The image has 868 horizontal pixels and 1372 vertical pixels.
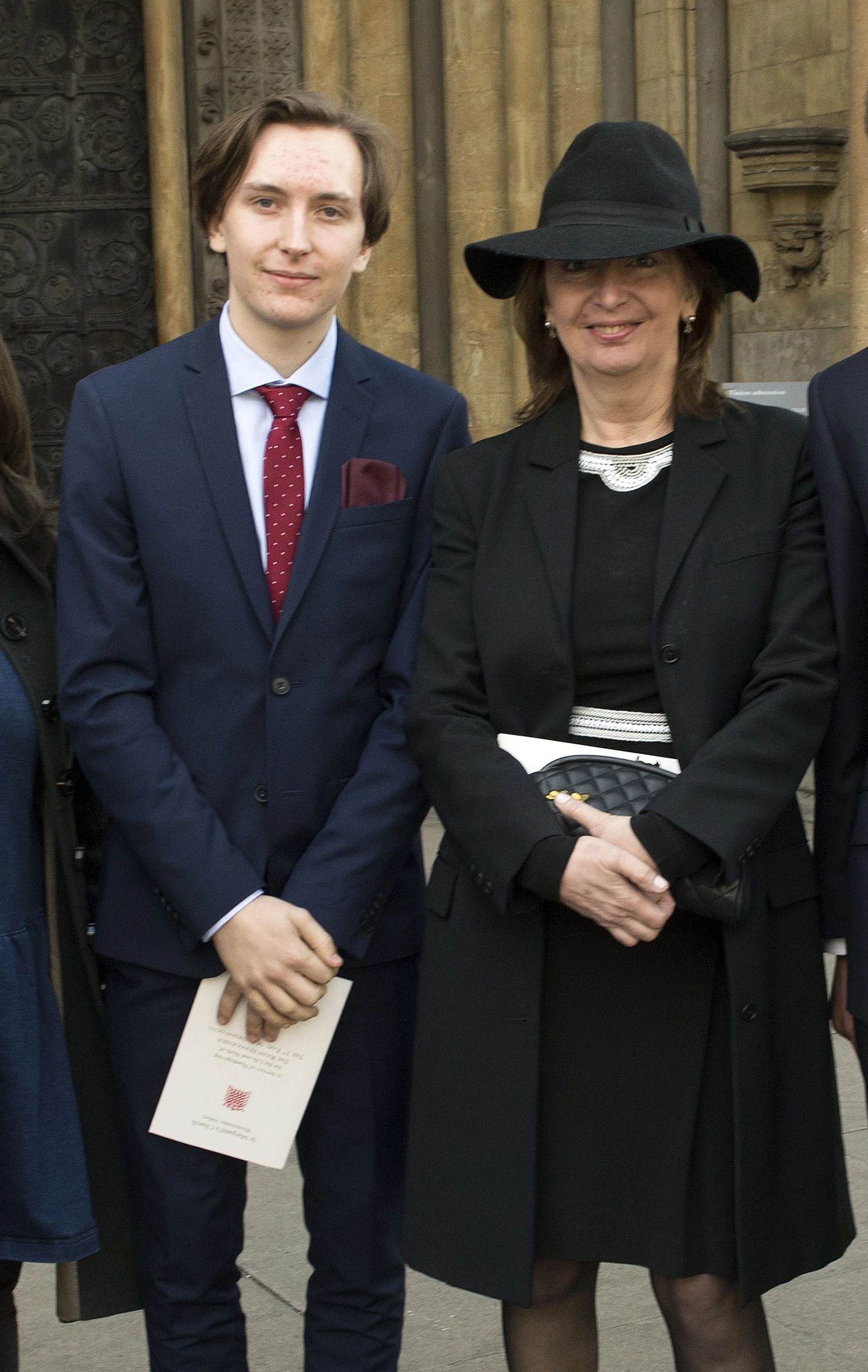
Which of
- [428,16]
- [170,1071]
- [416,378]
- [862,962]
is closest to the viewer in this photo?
[862,962]

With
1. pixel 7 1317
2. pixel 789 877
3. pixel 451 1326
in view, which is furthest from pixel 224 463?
pixel 451 1326

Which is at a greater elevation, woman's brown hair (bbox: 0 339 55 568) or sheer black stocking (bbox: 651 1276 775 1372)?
woman's brown hair (bbox: 0 339 55 568)

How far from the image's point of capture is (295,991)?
2422mm

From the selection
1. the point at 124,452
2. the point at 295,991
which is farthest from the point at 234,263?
the point at 295,991

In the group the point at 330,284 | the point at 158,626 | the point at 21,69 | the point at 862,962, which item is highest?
the point at 21,69

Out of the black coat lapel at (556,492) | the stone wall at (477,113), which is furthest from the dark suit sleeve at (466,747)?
the stone wall at (477,113)

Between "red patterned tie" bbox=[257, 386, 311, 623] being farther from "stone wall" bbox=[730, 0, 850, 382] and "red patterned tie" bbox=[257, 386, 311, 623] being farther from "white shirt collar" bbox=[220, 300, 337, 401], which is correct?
"stone wall" bbox=[730, 0, 850, 382]

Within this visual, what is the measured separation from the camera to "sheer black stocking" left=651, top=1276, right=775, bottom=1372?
2359 mm

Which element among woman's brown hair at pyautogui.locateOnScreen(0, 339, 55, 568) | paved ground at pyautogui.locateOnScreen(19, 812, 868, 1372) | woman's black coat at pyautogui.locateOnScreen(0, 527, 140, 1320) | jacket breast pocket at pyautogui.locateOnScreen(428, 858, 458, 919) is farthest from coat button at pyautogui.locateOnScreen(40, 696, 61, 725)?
paved ground at pyautogui.locateOnScreen(19, 812, 868, 1372)

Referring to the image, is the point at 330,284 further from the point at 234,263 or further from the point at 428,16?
the point at 428,16

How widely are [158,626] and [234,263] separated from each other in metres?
0.54

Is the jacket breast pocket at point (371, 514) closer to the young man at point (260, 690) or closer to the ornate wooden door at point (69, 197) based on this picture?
the young man at point (260, 690)

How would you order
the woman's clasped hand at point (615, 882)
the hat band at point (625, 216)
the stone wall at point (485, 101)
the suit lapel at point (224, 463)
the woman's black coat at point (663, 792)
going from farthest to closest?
the stone wall at point (485, 101) < the suit lapel at point (224, 463) < the hat band at point (625, 216) < the woman's black coat at point (663, 792) < the woman's clasped hand at point (615, 882)

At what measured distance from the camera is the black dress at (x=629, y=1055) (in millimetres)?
2332
